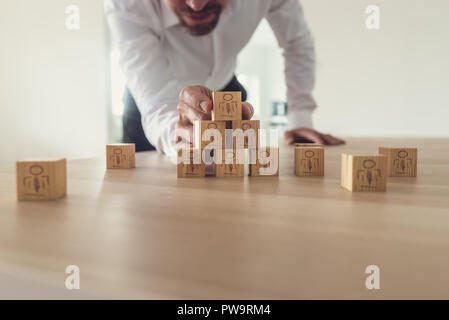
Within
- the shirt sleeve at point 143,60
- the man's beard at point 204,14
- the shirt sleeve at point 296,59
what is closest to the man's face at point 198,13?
the man's beard at point 204,14

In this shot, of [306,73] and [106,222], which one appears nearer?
[106,222]

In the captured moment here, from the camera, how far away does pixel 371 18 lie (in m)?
6.20

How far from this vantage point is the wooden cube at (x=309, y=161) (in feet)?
3.31

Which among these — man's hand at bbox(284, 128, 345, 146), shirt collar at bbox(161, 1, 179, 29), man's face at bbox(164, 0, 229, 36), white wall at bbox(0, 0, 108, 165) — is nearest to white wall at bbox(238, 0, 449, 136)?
white wall at bbox(0, 0, 108, 165)

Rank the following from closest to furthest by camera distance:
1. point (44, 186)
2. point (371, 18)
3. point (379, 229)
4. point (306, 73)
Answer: point (379, 229), point (44, 186), point (306, 73), point (371, 18)

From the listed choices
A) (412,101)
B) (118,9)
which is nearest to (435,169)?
(118,9)

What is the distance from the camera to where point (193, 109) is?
1108mm

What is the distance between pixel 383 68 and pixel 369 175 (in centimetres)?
569

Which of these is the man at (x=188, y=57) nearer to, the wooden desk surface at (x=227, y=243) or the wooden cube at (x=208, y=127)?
the wooden cube at (x=208, y=127)

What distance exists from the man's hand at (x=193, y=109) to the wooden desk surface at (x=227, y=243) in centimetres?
33

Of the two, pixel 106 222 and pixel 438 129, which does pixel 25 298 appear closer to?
pixel 106 222

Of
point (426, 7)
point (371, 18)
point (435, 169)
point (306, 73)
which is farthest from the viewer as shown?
point (371, 18)

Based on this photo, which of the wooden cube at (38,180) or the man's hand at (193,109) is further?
the man's hand at (193,109)
